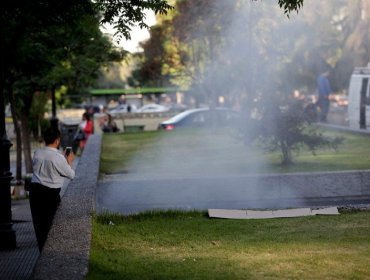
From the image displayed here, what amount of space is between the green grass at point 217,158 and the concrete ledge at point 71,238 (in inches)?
126

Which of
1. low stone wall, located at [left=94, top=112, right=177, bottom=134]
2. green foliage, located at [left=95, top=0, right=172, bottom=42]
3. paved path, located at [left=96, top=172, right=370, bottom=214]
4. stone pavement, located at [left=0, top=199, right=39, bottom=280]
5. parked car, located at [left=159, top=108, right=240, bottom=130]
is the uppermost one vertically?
green foliage, located at [left=95, top=0, right=172, bottom=42]

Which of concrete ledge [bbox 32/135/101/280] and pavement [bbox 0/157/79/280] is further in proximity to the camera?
pavement [bbox 0/157/79/280]

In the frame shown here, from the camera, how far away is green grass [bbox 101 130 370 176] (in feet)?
44.7

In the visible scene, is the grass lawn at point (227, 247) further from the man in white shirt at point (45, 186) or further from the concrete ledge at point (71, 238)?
the man in white shirt at point (45, 186)

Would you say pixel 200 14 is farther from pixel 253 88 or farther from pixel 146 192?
pixel 146 192

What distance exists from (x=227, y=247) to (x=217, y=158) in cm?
849

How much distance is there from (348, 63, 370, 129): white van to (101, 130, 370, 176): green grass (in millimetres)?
3253

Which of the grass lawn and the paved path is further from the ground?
the grass lawn

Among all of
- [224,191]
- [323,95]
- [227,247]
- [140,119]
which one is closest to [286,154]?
[224,191]

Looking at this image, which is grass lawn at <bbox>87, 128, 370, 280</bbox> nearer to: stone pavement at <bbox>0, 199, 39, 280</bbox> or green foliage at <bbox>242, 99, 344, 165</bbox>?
stone pavement at <bbox>0, 199, 39, 280</bbox>

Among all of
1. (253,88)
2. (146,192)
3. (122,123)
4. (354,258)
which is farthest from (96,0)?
(122,123)

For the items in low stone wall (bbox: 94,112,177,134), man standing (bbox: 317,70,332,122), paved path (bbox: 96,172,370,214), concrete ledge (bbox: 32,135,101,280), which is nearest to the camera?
concrete ledge (bbox: 32,135,101,280)

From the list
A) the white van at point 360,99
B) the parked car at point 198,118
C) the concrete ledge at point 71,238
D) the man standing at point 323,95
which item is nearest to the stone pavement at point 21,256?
the concrete ledge at point 71,238

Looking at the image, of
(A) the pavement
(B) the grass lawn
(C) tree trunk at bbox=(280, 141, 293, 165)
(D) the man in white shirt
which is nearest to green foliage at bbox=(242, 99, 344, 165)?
(C) tree trunk at bbox=(280, 141, 293, 165)
